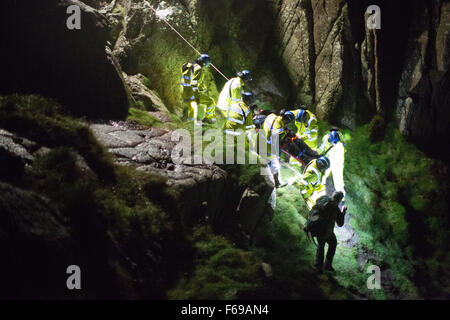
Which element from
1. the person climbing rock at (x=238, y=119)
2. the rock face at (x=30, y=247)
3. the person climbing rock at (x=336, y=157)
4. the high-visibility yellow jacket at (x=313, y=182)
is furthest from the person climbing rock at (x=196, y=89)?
the rock face at (x=30, y=247)

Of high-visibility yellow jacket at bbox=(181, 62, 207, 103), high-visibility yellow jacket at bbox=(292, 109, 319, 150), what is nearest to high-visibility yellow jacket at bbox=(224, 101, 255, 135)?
high-visibility yellow jacket at bbox=(181, 62, 207, 103)

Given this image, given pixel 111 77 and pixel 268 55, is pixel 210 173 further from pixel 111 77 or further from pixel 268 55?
pixel 268 55

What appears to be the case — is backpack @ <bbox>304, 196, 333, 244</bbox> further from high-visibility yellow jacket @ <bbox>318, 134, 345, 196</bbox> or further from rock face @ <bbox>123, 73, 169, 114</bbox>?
rock face @ <bbox>123, 73, 169, 114</bbox>

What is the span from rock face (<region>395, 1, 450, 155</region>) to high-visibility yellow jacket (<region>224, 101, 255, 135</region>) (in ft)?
20.2

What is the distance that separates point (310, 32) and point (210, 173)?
758cm

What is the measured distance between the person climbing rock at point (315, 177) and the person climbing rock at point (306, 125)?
1842mm

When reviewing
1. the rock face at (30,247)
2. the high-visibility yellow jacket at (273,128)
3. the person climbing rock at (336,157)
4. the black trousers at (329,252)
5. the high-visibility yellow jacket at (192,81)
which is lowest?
the black trousers at (329,252)

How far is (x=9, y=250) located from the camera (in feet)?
12.7

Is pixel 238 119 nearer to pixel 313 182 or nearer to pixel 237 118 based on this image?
pixel 237 118

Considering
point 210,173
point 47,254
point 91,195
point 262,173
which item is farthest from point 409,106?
point 47,254

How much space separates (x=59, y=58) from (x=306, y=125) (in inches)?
284

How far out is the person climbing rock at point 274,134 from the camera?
347 inches

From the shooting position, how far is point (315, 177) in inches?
323

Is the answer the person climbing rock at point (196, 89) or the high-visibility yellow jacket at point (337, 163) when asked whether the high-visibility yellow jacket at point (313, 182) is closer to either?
the high-visibility yellow jacket at point (337, 163)
